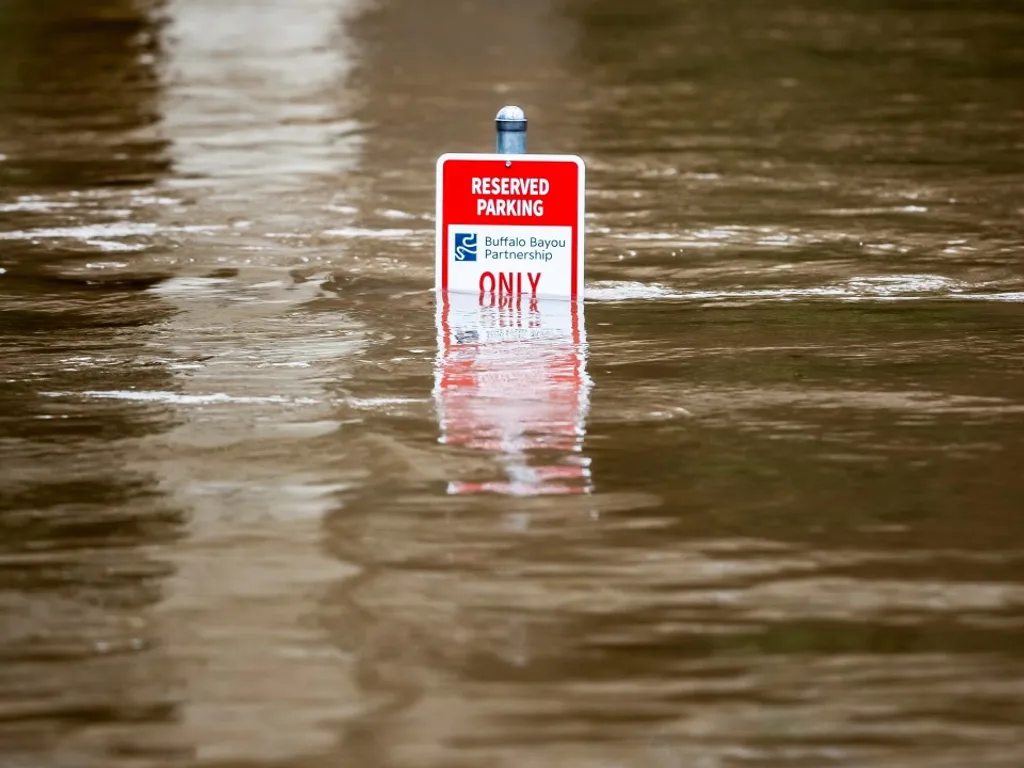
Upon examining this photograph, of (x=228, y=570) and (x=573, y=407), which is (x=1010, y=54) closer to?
(x=573, y=407)

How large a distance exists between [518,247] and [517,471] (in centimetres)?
286

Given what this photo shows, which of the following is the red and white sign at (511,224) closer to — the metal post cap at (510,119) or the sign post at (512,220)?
the sign post at (512,220)

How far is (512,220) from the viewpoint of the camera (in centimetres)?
876

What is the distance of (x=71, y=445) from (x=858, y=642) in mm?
2763

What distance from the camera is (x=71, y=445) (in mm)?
6516

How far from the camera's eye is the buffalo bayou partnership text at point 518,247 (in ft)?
29.1

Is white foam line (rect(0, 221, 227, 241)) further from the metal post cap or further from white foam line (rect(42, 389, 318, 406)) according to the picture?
white foam line (rect(42, 389, 318, 406))

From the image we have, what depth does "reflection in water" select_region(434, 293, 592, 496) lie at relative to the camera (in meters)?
6.19

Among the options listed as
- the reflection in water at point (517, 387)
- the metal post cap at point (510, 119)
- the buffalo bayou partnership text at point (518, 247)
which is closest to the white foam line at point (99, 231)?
the reflection in water at point (517, 387)

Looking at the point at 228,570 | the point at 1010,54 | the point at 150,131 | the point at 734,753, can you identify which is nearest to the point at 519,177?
the point at 228,570

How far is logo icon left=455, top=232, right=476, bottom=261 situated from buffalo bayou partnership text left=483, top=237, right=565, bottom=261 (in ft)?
0.17

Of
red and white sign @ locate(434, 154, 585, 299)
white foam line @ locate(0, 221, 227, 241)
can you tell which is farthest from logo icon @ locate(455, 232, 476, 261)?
white foam line @ locate(0, 221, 227, 241)

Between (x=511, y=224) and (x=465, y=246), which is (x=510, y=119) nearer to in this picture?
(x=511, y=224)

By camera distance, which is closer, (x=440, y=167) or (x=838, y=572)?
(x=838, y=572)
